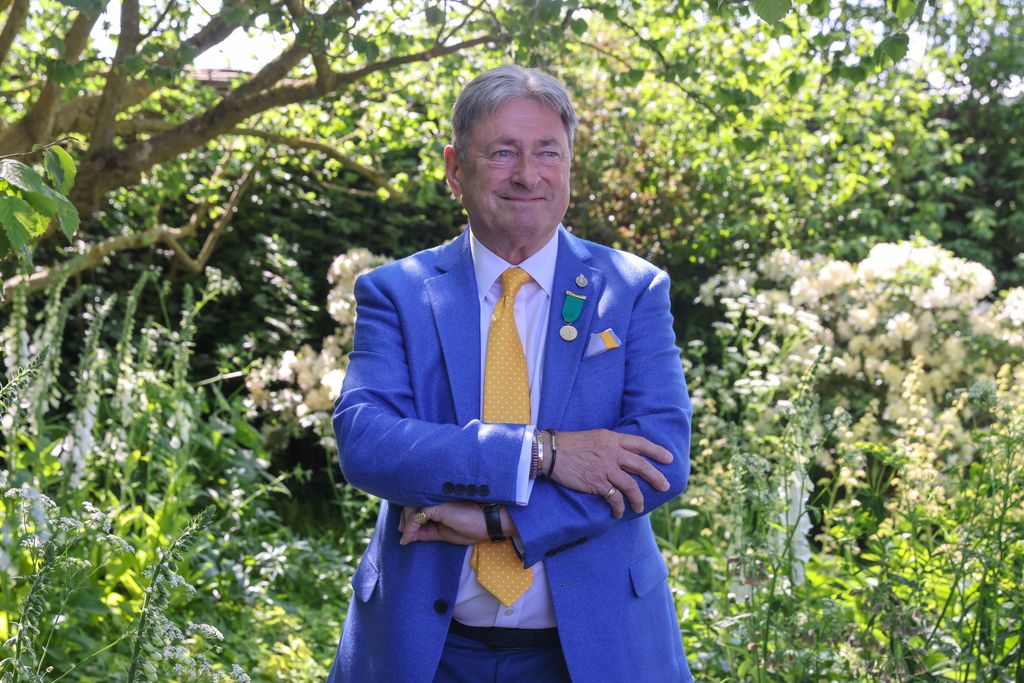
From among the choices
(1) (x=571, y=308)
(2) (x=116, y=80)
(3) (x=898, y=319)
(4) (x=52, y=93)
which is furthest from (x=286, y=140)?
(1) (x=571, y=308)

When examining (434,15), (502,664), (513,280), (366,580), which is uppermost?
(434,15)

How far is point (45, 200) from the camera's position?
1.67m

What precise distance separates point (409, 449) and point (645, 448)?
40 centimetres

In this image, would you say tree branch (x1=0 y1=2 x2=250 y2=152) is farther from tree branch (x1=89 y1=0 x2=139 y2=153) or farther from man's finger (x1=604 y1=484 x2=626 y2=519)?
man's finger (x1=604 y1=484 x2=626 y2=519)

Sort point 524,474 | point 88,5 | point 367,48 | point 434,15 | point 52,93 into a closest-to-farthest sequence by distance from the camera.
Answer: point 524,474
point 88,5
point 367,48
point 434,15
point 52,93

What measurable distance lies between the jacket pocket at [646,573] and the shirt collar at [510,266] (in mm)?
510

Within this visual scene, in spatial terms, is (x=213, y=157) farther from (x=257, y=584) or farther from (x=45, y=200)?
(x=45, y=200)

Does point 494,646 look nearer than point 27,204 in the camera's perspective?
No

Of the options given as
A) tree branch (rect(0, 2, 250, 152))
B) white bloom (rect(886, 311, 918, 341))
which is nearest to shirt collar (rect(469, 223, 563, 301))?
tree branch (rect(0, 2, 250, 152))

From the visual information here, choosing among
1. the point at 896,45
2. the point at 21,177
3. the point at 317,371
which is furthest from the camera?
the point at 317,371

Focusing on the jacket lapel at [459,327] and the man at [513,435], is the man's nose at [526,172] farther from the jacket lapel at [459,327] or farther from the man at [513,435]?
the jacket lapel at [459,327]

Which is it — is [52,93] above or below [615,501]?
above

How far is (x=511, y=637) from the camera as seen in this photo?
74.7 inches

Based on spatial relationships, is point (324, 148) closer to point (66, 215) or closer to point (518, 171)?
point (518, 171)
